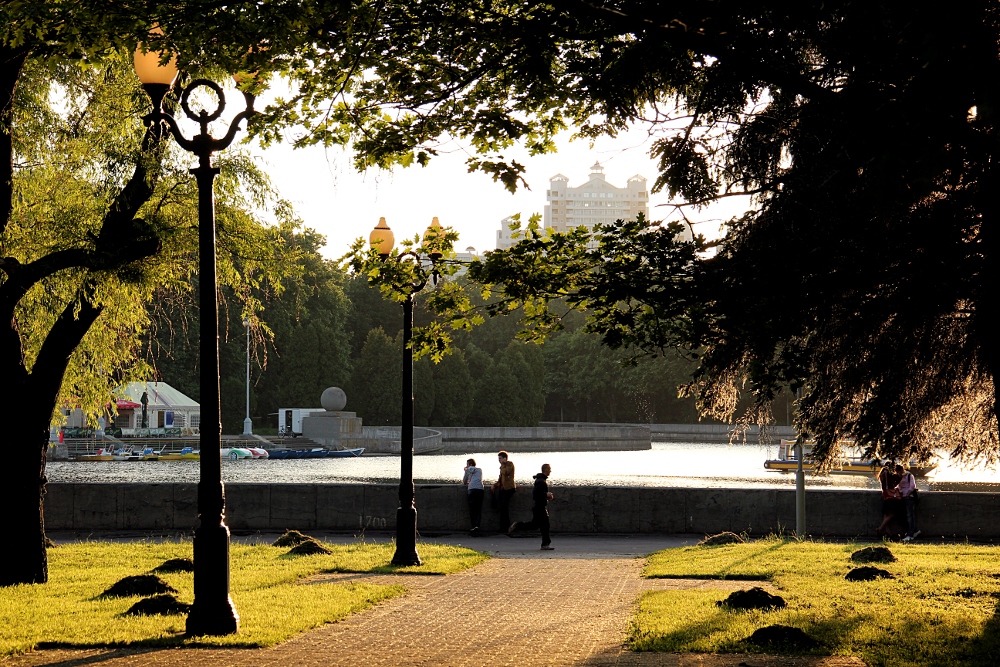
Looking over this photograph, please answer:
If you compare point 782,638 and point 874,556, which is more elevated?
point 782,638

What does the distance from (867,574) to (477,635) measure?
6.07 m

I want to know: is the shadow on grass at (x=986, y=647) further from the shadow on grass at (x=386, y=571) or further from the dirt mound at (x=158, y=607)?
the shadow on grass at (x=386, y=571)

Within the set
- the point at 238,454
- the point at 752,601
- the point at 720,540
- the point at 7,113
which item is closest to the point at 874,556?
the point at 720,540

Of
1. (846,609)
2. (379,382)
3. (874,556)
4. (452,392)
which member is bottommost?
(874,556)

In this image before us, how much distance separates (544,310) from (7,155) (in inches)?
265

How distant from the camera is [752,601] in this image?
1109cm

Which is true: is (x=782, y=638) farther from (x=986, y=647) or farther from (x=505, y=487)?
(x=505, y=487)

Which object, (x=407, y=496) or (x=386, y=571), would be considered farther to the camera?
(x=407, y=496)

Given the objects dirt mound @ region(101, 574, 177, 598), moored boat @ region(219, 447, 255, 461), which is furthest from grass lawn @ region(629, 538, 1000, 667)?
moored boat @ region(219, 447, 255, 461)

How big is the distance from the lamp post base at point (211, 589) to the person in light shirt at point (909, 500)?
13.7 m

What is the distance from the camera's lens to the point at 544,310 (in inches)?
419

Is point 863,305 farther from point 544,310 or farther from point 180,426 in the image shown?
point 180,426

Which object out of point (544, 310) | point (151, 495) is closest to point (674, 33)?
point (544, 310)

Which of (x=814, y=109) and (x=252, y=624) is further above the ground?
(x=814, y=109)
